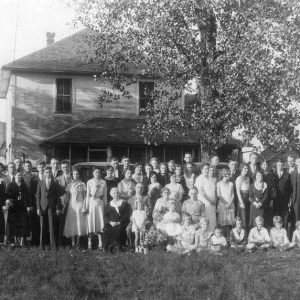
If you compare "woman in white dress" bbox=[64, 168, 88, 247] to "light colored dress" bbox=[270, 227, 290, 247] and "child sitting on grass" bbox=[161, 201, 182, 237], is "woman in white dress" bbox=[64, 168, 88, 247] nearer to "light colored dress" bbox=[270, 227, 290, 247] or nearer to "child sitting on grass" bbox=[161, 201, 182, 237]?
"child sitting on grass" bbox=[161, 201, 182, 237]

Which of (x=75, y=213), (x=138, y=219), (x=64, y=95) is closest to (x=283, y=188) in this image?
(x=138, y=219)

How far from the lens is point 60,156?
2491 cm

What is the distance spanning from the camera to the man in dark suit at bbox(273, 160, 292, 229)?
12.4m

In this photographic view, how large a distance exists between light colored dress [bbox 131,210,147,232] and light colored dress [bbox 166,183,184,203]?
2.60ft

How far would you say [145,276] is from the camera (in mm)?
9086

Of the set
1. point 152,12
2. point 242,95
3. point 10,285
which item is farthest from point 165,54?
point 10,285

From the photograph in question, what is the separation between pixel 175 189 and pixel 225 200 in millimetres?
1149

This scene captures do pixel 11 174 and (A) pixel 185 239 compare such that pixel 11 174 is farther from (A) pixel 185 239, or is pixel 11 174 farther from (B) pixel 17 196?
(A) pixel 185 239

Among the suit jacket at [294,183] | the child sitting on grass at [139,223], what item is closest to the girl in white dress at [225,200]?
the suit jacket at [294,183]

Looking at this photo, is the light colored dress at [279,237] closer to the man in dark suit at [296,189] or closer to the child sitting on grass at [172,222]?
the man in dark suit at [296,189]

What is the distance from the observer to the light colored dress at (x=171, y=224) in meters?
11.3

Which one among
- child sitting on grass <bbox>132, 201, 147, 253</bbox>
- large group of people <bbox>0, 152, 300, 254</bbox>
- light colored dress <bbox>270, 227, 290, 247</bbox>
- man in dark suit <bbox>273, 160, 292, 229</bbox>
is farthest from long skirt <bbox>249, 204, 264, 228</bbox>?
child sitting on grass <bbox>132, 201, 147, 253</bbox>

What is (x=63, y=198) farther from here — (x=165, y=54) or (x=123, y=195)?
(x=165, y=54)

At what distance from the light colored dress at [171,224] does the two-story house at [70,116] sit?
13.3 metres
